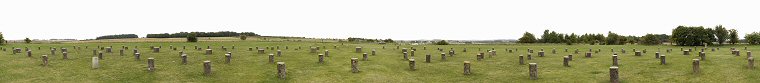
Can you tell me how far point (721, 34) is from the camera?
257 ft

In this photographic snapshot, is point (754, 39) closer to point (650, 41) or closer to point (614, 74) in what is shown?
point (650, 41)

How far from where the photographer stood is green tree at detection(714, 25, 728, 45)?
77306 millimetres

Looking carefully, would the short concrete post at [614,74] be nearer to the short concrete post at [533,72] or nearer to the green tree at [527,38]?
the short concrete post at [533,72]

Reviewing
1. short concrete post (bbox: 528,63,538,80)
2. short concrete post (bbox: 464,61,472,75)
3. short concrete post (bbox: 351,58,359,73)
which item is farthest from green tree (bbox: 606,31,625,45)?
short concrete post (bbox: 351,58,359,73)

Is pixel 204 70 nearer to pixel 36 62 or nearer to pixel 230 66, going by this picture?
pixel 230 66

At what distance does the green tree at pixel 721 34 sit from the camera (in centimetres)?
7731

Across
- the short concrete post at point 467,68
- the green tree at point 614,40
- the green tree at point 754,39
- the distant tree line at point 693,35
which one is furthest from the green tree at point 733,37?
the short concrete post at point 467,68

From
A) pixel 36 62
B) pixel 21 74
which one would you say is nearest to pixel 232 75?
pixel 21 74

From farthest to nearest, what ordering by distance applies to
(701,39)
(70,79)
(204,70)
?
(701,39)
(204,70)
(70,79)

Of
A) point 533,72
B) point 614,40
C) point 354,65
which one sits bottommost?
point 533,72

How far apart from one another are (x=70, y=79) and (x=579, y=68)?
19.1 metres

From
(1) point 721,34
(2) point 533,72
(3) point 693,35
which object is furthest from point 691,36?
(2) point 533,72

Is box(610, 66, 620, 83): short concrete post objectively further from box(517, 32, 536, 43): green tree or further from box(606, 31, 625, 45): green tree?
box(517, 32, 536, 43): green tree

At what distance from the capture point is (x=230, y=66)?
82.8ft
